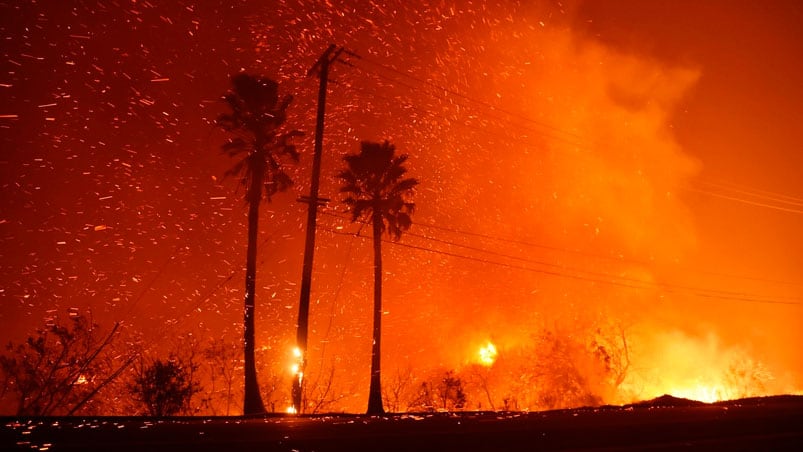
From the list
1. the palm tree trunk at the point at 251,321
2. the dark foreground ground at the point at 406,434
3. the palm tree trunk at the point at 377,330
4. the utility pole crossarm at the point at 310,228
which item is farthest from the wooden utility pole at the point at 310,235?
the dark foreground ground at the point at 406,434

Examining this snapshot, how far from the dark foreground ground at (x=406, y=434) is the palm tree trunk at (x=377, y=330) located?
50.5 ft

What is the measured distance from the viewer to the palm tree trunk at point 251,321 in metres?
21.8

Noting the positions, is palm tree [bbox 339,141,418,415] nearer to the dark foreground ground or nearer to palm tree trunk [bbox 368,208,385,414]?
palm tree trunk [bbox 368,208,385,414]

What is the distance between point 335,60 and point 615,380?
32578 millimetres

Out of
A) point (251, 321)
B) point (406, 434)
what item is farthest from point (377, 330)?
point (406, 434)

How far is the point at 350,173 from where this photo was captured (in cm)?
3023

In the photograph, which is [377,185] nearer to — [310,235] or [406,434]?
[310,235]

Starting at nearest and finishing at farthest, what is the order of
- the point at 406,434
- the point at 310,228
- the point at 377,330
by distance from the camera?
1. the point at 406,434
2. the point at 310,228
3. the point at 377,330

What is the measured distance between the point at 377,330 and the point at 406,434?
20.6 m

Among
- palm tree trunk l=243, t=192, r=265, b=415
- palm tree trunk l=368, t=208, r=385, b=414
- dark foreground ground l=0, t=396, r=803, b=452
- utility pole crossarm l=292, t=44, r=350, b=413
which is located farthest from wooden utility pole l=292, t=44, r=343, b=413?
dark foreground ground l=0, t=396, r=803, b=452

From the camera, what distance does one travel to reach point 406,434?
7.07 meters

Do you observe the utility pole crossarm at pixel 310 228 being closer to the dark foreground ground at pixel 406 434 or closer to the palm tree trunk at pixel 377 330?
the palm tree trunk at pixel 377 330

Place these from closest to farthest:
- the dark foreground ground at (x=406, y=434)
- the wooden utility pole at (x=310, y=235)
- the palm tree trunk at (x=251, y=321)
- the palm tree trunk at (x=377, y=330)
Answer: the dark foreground ground at (x=406, y=434) → the wooden utility pole at (x=310, y=235) → the palm tree trunk at (x=251, y=321) → the palm tree trunk at (x=377, y=330)

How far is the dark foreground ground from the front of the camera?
6.08m
